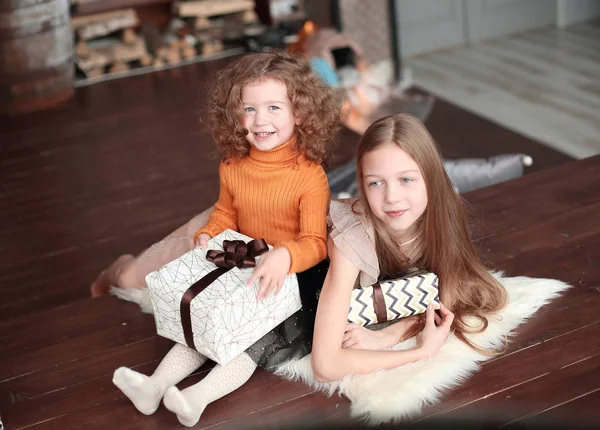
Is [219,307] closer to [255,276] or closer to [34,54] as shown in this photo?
[255,276]

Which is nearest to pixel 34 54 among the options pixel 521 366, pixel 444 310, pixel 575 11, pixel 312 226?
pixel 312 226

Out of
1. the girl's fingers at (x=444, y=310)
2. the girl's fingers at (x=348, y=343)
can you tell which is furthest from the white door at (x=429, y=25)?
the girl's fingers at (x=348, y=343)

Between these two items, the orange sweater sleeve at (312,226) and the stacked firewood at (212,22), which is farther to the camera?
the stacked firewood at (212,22)

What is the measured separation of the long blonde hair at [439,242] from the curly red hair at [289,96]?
0.19 metres

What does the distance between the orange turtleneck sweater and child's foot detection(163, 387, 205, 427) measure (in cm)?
36

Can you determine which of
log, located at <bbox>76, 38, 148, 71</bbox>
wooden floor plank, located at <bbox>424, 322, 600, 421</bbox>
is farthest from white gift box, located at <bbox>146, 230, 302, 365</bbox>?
log, located at <bbox>76, 38, 148, 71</bbox>

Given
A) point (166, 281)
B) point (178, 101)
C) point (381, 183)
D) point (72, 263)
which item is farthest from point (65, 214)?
point (381, 183)

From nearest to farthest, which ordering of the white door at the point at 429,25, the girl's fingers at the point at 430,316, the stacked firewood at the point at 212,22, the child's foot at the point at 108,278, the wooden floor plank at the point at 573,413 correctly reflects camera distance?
the wooden floor plank at the point at 573,413 < the girl's fingers at the point at 430,316 < the child's foot at the point at 108,278 < the stacked firewood at the point at 212,22 < the white door at the point at 429,25

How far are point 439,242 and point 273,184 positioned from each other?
0.40m

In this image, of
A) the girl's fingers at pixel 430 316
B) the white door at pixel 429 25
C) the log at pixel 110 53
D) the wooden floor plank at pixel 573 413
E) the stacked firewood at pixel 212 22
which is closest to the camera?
the wooden floor plank at pixel 573 413

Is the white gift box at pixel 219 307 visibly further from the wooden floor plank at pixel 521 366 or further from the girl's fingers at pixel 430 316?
the wooden floor plank at pixel 521 366

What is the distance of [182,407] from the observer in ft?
5.59

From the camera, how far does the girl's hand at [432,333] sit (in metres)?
1.85

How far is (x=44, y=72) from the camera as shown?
4512 mm
